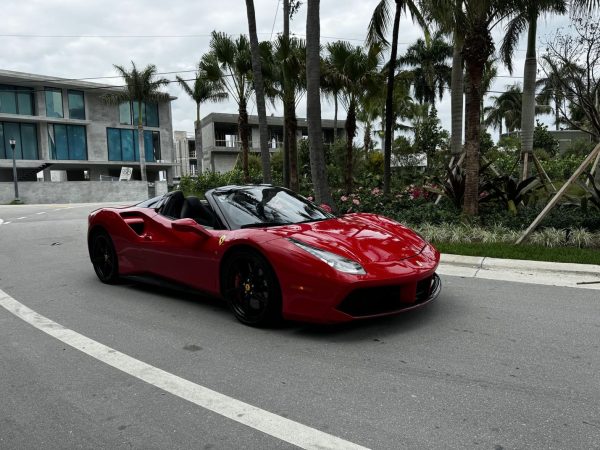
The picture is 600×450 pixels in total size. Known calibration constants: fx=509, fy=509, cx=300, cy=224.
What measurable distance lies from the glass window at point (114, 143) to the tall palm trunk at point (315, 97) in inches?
1487

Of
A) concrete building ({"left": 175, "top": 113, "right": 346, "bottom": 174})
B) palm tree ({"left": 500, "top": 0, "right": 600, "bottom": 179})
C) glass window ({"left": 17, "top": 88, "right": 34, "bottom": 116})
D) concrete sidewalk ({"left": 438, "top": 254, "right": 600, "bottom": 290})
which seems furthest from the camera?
concrete building ({"left": 175, "top": 113, "right": 346, "bottom": 174})

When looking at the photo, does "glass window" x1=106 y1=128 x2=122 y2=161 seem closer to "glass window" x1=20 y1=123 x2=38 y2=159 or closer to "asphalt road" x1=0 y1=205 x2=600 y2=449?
"glass window" x1=20 y1=123 x2=38 y2=159

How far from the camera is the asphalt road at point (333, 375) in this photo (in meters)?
2.67

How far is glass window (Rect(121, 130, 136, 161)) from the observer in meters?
45.8

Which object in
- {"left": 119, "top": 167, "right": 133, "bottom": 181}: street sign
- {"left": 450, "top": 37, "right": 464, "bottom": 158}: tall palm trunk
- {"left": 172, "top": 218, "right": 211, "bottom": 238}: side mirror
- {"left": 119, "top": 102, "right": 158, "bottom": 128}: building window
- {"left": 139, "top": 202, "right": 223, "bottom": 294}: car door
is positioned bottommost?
{"left": 139, "top": 202, "right": 223, "bottom": 294}: car door

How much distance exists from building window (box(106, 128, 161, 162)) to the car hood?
44229 mm

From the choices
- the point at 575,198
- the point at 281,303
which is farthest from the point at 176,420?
the point at 575,198

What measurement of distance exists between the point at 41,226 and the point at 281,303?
1280 cm

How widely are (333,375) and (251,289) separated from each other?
128 cm

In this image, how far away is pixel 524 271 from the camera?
21.1 ft

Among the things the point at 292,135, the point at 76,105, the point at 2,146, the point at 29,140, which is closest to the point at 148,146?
the point at 76,105

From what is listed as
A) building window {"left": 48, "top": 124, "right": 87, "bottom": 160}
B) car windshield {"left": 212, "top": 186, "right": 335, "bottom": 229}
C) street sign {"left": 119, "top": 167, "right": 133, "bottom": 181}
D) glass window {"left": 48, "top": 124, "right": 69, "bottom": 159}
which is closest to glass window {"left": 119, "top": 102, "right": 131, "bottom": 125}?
building window {"left": 48, "top": 124, "right": 87, "bottom": 160}

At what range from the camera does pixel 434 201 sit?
12359 millimetres

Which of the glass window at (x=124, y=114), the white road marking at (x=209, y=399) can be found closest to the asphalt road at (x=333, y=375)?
the white road marking at (x=209, y=399)
